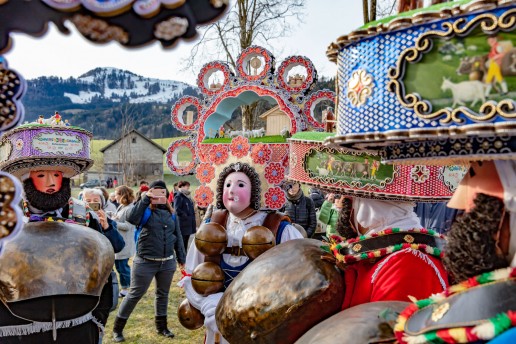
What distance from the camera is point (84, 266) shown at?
2908mm

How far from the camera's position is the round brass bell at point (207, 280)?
3279mm

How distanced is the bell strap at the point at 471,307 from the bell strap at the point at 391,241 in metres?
0.85

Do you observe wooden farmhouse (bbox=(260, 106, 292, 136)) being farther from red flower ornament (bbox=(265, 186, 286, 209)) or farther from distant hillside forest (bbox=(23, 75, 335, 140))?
distant hillside forest (bbox=(23, 75, 335, 140))

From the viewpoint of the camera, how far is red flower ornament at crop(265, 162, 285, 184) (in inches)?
156

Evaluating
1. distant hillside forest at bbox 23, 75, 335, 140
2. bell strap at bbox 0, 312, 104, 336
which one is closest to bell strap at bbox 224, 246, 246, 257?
bell strap at bbox 0, 312, 104, 336

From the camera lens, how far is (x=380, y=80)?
121 cm

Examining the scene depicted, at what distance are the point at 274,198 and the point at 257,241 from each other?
0.71 meters

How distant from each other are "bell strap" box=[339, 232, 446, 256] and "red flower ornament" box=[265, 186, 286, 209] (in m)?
1.92

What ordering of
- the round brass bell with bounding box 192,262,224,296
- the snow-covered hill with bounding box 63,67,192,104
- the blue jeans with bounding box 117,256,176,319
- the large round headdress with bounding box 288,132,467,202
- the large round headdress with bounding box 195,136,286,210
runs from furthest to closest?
the snow-covered hill with bounding box 63,67,192,104, the blue jeans with bounding box 117,256,176,319, the large round headdress with bounding box 195,136,286,210, the round brass bell with bounding box 192,262,224,296, the large round headdress with bounding box 288,132,467,202

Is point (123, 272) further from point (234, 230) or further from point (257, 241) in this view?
point (257, 241)

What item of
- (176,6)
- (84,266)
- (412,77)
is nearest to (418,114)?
(412,77)

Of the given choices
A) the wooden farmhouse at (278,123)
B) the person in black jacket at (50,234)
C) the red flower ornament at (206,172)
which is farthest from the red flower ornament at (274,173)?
the person in black jacket at (50,234)

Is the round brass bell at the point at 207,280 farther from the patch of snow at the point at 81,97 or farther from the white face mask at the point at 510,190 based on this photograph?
the patch of snow at the point at 81,97

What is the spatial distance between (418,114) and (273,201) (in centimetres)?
285
